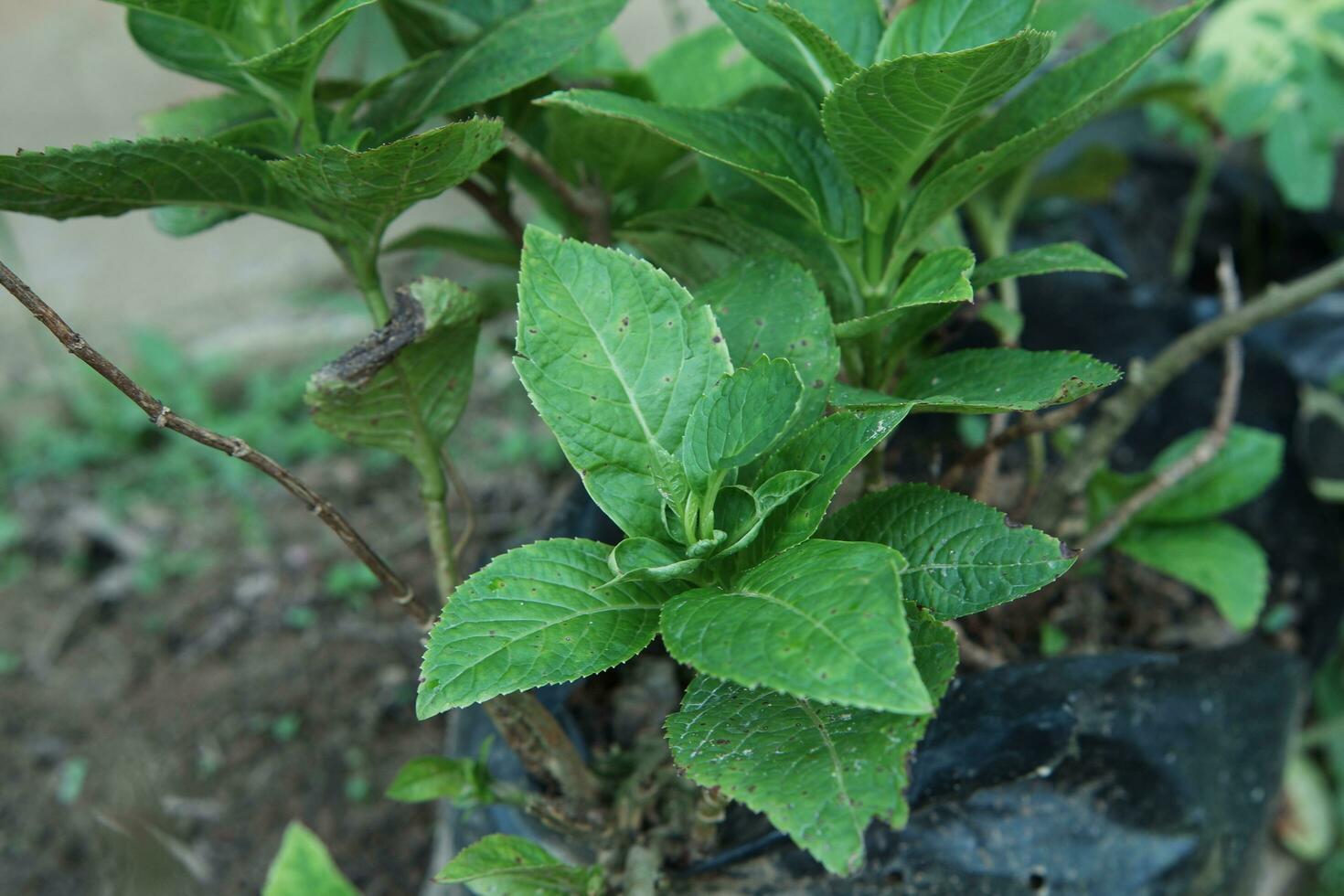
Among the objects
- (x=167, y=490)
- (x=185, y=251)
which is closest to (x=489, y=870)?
(x=167, y=490)

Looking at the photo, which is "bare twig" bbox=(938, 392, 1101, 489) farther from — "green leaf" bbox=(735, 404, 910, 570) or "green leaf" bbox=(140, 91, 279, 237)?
"green leaf" bbox=(140, 91, 279, 237)

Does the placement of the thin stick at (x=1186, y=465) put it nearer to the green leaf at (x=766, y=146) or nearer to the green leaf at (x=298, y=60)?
the green leaf at (x=766, y=146)

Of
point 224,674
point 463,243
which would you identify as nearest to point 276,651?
point 224,674

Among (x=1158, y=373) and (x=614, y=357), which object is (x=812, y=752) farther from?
(x=1158, y=373)

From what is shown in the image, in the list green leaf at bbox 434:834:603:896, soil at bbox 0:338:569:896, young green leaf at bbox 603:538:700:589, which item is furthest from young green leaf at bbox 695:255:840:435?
soil at bbox 0:338:569:896

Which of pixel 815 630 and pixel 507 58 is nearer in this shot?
pixel 815 630
